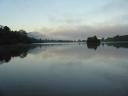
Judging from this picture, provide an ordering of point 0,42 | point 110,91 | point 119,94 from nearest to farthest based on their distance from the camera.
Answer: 1. point 119,94
2. point 110,91
3. point 0,42

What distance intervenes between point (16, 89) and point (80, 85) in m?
3.13

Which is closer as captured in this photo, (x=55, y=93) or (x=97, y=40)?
(x=55, y=93)

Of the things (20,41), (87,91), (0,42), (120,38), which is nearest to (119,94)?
(87,91)

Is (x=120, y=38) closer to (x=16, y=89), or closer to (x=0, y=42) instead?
(x=0, y=42)

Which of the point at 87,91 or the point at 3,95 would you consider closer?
the point at 3,95

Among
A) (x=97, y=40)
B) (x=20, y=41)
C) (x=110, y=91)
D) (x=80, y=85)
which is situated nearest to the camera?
(x=110, y=91)

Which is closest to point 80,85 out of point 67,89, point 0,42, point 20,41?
point 67,89

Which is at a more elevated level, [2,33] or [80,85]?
[2,33]

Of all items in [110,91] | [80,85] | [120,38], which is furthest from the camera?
[120,38]

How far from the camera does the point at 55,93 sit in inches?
323

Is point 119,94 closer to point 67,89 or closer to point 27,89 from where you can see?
point 67,89

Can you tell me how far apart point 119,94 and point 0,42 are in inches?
2991

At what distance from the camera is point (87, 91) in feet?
27.8

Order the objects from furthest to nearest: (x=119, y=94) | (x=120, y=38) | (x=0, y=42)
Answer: (x=120, y=38)
(x=0, y=42)
(x=119, y=94)
